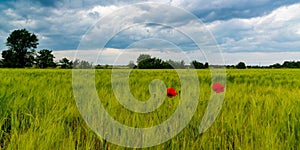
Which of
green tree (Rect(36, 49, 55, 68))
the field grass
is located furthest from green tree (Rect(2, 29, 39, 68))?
the field grass

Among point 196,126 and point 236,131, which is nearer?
point 236,131

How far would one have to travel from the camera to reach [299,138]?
117 cm

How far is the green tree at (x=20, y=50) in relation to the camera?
3681 cm

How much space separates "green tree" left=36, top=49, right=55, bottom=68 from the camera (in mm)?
34469

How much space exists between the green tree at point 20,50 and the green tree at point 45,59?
1352 millimetres

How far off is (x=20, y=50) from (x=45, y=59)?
6.30 meters

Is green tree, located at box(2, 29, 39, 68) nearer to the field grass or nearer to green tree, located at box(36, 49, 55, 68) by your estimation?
green tree, located at box(36, 49, 55, 68)

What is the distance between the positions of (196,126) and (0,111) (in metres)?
1.24

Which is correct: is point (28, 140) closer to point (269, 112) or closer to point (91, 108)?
point (91, 108)

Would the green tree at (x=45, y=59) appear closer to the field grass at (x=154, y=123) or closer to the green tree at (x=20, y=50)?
the green tree at (x=20, y=50)

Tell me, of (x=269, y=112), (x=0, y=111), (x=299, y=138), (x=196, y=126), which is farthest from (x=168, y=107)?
(x=0, y=111)

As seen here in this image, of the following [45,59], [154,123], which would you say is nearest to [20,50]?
[45,59]

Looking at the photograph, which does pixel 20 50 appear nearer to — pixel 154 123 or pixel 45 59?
pixel 45 59

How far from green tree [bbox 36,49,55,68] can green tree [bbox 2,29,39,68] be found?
1.35 meters
